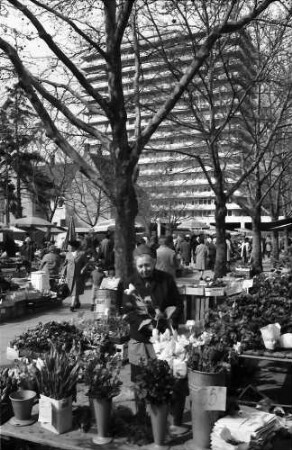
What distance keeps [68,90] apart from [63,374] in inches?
280

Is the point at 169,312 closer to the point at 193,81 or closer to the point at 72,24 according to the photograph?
the point at 72,24

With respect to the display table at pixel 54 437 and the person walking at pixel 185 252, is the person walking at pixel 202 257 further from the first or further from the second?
the display table at pixel 54 437

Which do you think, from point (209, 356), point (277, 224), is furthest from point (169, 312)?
point (277, 224)

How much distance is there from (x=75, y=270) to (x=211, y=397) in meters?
7.44

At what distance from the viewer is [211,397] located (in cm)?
348

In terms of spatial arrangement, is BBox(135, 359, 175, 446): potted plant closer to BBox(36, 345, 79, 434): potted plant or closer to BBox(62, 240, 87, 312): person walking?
BBox(36, 345, 79, 434): potted plant

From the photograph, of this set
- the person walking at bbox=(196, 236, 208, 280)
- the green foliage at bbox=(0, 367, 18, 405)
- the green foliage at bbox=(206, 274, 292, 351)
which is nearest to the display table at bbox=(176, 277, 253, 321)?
the green foliage at bbox=(206, 274, 292, 351)

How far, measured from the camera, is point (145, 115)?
17.2 meters

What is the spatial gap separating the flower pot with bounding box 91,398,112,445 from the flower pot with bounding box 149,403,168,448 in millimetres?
392

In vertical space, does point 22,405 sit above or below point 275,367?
above

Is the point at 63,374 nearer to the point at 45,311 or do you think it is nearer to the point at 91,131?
the point at 91,131

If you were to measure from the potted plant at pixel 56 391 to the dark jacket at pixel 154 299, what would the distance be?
63 cm

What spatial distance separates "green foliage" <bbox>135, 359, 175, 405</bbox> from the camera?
3.52 m

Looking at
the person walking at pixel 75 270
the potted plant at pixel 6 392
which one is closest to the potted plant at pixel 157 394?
the potted plant at pixel 6 392
